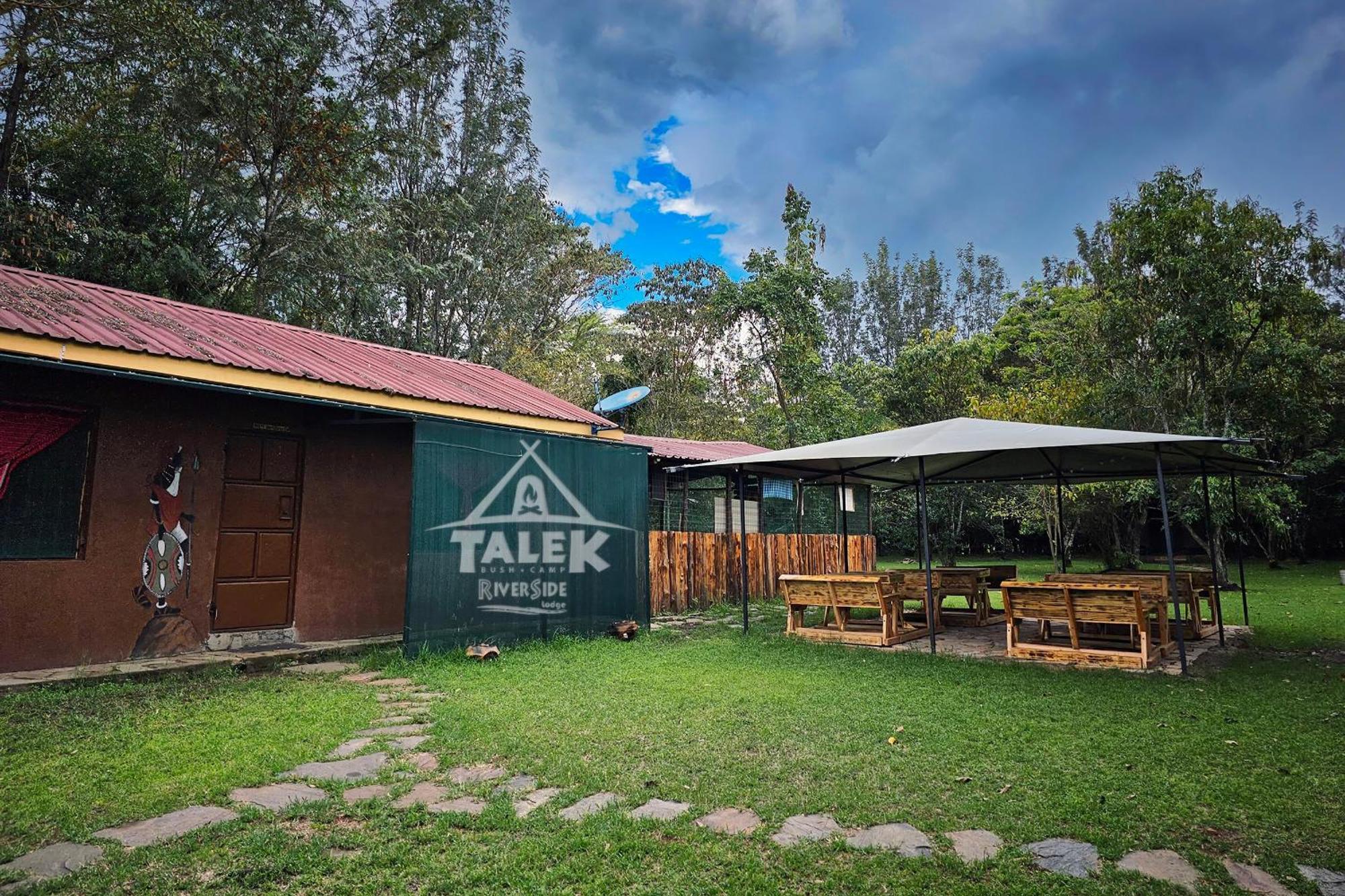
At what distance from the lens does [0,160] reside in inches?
455

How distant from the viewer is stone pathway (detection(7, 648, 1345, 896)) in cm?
268

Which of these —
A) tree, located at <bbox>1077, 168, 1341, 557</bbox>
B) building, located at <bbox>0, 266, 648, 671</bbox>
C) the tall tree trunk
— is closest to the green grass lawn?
building, located at <bbox>0, 266, 648, 671</bbox>

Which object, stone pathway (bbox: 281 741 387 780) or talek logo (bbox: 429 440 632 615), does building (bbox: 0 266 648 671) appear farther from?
stone pathway (bbox: 281 741 387 780)

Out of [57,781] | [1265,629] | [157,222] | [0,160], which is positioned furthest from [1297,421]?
[0,160]

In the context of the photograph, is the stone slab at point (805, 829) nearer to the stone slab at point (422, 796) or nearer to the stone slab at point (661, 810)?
the stone slab at point (661, 810)

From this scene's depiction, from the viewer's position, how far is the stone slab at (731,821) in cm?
309

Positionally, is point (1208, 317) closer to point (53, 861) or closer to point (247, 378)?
point (247, 378)

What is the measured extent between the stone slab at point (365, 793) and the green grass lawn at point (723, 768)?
101mm

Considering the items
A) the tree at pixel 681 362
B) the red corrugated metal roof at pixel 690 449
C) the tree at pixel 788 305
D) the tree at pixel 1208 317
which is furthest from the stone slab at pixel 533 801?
the tree at pixel 681 362

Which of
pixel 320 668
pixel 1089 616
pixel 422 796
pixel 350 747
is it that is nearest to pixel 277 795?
pixel 422 796

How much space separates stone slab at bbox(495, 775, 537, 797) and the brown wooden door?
500cm

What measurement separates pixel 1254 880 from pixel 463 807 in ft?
10.3

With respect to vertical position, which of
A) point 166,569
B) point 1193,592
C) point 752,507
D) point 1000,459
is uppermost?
point 1000,459

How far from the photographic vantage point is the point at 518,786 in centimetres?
365
